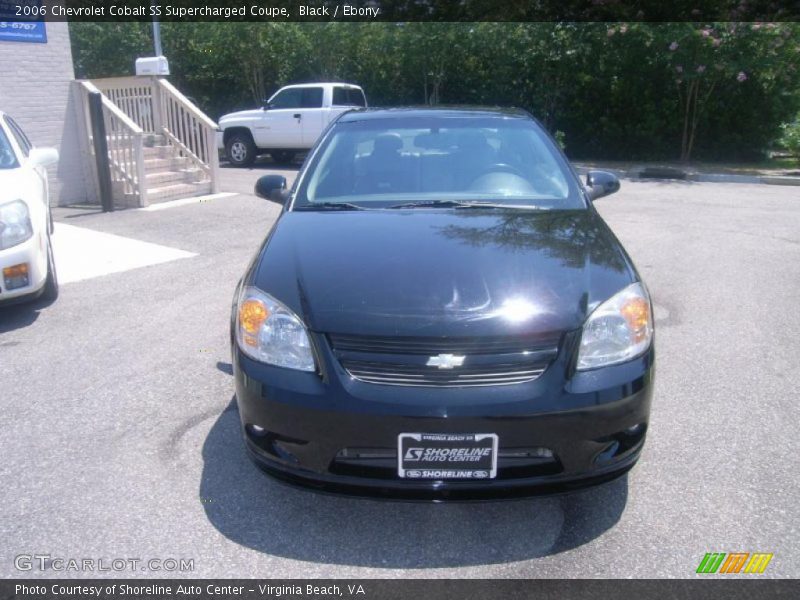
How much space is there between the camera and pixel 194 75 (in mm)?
21906

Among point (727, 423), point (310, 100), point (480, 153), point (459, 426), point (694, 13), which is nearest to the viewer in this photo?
point (459, 426)

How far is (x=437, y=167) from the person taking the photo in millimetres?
4152

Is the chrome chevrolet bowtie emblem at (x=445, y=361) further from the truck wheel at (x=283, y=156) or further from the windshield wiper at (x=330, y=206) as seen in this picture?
the truck wheel at (x=283, y=156)

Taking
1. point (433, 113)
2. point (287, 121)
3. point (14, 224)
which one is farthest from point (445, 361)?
point (287, 121)

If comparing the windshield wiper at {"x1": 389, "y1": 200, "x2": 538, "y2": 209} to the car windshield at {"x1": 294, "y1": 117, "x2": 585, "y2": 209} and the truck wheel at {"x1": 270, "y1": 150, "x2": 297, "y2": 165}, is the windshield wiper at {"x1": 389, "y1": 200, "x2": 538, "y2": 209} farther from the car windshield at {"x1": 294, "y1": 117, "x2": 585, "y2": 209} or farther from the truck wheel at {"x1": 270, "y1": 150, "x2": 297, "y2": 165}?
the truck wheel at {"x1": 270, "y1": 150, "x2": 297, "y2": 165}

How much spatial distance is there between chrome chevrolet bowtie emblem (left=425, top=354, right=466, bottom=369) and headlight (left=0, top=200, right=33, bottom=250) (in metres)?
3.80

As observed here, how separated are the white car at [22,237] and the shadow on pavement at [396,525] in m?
2.76

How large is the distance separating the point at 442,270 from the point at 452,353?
0.48m

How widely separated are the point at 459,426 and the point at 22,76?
31.8ft


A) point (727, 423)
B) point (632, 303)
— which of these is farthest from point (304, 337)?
point (727, 423)

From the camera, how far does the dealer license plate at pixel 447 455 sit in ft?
8.46

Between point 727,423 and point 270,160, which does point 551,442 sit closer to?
point 727,423

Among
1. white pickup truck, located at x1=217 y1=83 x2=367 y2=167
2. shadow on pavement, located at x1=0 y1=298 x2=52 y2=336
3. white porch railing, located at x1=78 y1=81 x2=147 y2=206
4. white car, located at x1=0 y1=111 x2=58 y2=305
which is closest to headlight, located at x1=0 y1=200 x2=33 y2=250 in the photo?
white car, located at x1=0 y1=111 x2=58 y2=305

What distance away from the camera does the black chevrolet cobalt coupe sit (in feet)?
8.50
